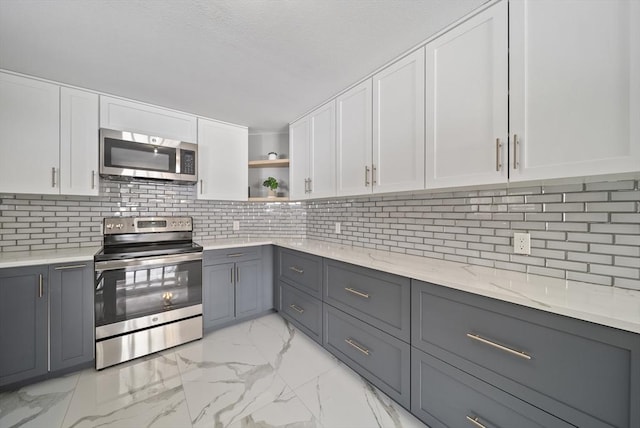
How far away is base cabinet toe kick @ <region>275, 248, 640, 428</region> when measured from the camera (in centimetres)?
83

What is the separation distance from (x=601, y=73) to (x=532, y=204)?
2.15 ft

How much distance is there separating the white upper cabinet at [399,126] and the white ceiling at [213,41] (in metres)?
0.14

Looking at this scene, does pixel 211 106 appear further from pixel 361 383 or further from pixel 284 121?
pixel 361 383

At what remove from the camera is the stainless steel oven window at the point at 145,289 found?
1956 millimetres

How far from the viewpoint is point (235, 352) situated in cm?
215

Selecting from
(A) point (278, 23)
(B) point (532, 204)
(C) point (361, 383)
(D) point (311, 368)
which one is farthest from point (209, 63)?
(C) point (361, 383)

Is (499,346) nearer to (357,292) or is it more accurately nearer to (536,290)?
(536,290)

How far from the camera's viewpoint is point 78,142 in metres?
2.13

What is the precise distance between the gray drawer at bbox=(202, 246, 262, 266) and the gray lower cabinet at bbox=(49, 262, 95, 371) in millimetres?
868

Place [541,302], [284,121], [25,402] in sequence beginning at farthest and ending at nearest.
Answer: [284,121] < [25,402] < [541,302]

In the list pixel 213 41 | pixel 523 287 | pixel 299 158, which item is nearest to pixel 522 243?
pixel 523 287

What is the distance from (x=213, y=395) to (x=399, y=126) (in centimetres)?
223

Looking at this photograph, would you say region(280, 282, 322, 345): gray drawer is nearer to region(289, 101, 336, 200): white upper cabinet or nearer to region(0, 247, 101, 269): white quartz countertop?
region(289, 101, 336, 200): white upper cabinet

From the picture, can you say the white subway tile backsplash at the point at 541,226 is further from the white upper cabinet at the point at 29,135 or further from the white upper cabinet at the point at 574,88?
the white upper cabinet at the point at 29,135
